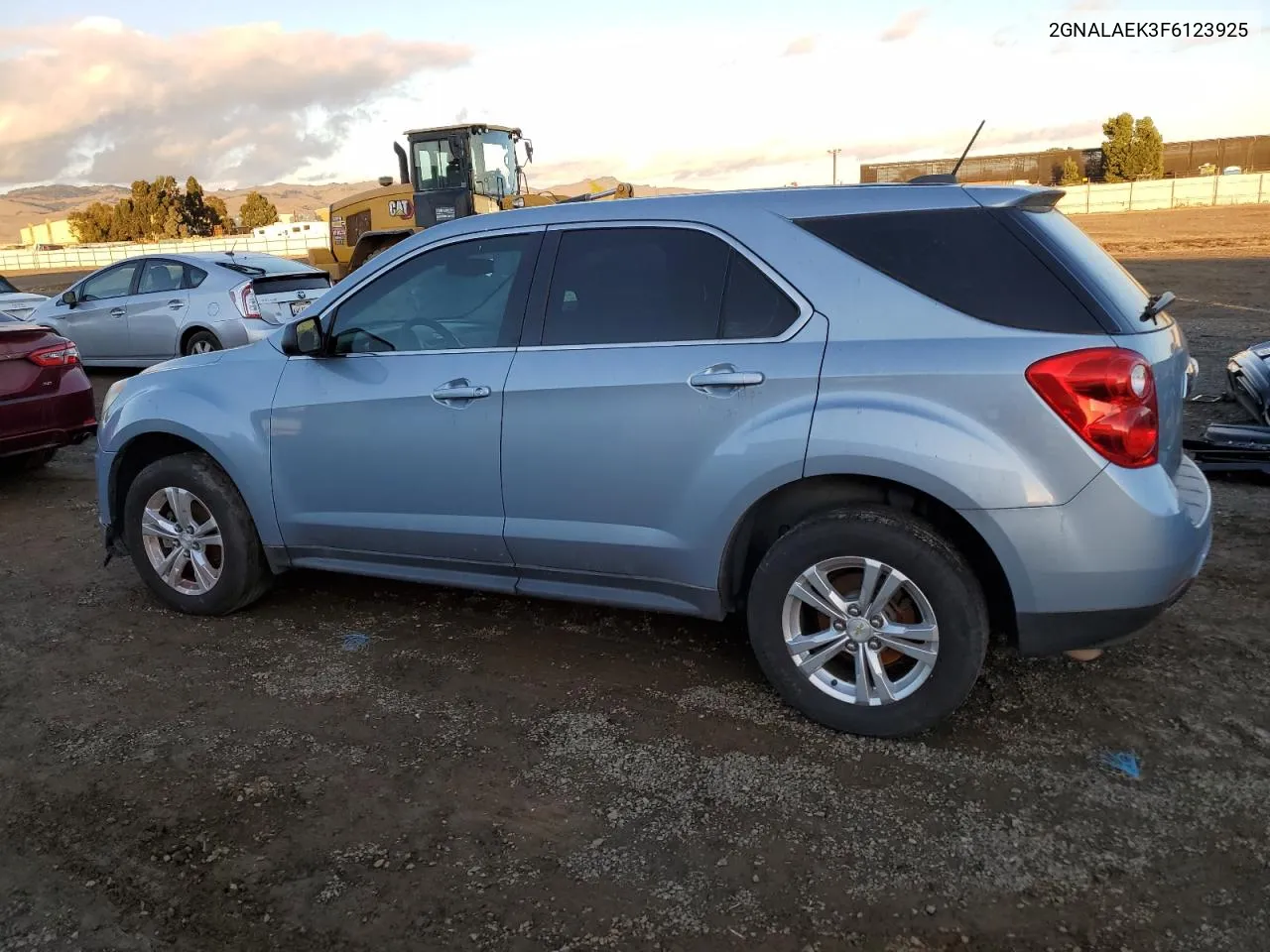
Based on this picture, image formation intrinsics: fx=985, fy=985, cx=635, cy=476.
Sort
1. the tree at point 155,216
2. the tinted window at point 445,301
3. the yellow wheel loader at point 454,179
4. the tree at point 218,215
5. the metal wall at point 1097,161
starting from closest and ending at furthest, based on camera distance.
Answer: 1. the tinted window at point 445,301
2. the yellow wheel loader at point 454,179
3. the metal wall at point 1097,161
4. the tree at point 155,216
5. the tree at point 218,215

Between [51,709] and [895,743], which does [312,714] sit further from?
[895,743]

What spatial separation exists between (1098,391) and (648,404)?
1477 mm

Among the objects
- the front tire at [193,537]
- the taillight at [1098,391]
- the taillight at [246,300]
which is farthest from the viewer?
the taillight at [246,300]

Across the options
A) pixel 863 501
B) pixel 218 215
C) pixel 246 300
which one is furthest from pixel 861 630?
pixel 218 215

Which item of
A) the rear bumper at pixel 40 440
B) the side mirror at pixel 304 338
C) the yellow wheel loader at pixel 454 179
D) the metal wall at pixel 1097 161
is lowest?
the rear bumper at pixel 40 440

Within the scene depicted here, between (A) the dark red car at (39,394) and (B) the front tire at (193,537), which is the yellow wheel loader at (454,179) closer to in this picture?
(A) the dark red car at (39,394)

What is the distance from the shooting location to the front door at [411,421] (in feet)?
13.1

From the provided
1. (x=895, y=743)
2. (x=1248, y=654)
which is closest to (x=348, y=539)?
(x=895, y=743)

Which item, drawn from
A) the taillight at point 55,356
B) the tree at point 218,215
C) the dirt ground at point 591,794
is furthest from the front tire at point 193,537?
the tree at point 218,215

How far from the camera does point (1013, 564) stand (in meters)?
3.14

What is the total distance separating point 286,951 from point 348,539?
2.09m

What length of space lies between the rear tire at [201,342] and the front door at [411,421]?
783 centimetres

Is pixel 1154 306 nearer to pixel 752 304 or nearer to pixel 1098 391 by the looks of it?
pixel 1098 391

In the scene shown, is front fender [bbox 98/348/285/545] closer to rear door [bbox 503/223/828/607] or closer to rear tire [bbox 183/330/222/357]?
rear door [bbox 503/223/828/607]
